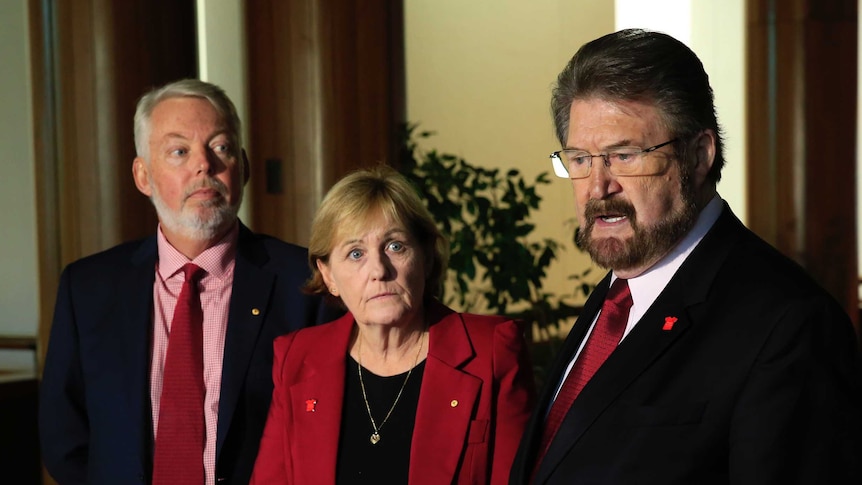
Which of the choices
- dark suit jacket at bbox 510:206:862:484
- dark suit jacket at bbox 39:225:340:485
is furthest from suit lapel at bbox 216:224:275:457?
dark suit jacket at bbox 510:206:862:484

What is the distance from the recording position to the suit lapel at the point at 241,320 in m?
2.47

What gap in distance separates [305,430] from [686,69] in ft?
3.72

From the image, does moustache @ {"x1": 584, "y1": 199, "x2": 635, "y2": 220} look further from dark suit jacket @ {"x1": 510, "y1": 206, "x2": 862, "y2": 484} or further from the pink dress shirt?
the pink dress shirt

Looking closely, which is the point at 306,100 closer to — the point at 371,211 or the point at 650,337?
the point at 371,211

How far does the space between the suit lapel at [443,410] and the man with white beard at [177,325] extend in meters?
0.43

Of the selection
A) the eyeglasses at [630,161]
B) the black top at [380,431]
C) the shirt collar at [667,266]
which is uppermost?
the eyeglasses at [630,161]

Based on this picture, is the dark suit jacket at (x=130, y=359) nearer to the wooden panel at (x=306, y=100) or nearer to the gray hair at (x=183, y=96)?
the gray hair at (x=183, y=96)

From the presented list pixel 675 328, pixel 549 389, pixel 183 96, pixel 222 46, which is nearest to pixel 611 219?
pixel 675 328

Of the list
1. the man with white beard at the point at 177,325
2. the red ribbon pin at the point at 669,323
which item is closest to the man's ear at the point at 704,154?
the red ribbon pin at the point at 669,323

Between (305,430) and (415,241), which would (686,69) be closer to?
(415,241)

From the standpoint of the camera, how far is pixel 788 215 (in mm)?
6223

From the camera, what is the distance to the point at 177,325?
252 centimetres

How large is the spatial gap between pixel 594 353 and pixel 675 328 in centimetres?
24

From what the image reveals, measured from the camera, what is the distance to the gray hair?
2627mm
